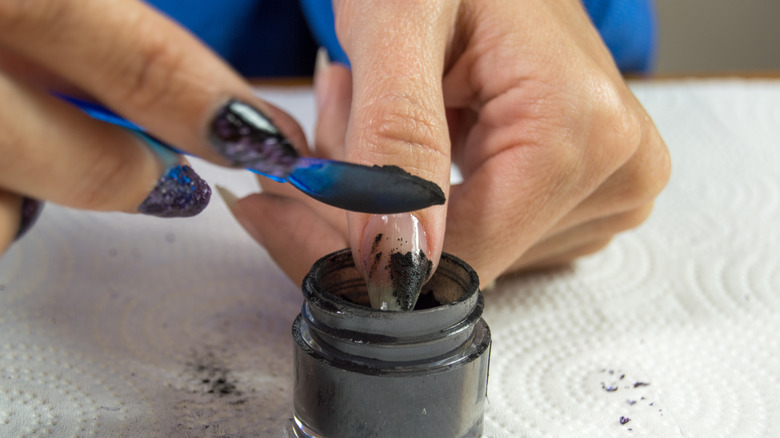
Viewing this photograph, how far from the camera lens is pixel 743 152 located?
36.7 inches

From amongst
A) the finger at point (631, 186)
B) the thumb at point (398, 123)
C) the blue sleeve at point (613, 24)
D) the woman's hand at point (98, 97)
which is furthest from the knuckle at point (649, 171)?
the blue sleeve at point (613, 24)

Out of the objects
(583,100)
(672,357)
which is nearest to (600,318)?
(672,357)

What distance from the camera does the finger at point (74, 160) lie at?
29 centimetres

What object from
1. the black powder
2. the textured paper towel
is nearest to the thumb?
the black powder

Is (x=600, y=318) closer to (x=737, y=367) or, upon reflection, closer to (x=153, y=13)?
(x=737, y=367)

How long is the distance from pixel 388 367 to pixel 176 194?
14 cm

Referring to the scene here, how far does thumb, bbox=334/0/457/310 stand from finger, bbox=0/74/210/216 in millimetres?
120

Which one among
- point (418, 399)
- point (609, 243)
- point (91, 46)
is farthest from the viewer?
point (609, 243)

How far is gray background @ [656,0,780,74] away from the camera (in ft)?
6.62

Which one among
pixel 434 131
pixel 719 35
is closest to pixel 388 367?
pixel 434 131

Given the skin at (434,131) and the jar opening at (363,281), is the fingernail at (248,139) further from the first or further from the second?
the jar opening at (363,281)

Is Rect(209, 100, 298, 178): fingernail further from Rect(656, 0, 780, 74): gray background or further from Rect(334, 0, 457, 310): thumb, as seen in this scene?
Rect(656, 0, 780, 74): gray background

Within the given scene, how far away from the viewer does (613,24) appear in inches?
41.4

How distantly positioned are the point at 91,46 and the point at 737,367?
484 millimetres
